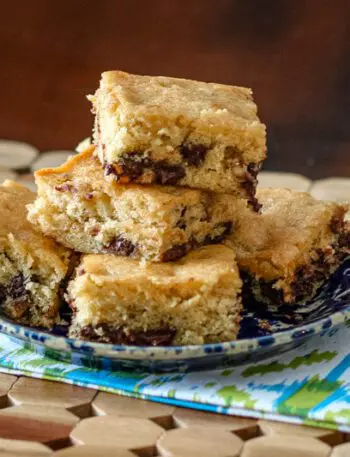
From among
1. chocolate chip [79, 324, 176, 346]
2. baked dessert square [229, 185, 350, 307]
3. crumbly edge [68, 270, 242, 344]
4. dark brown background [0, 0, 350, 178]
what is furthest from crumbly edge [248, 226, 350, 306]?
dark brown background [0, 0, 350, 178]

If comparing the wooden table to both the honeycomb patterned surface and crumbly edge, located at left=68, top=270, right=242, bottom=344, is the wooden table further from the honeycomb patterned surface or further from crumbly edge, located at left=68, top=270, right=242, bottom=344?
crumbly edge, located at left=68, top=270, right=242, bottom=344

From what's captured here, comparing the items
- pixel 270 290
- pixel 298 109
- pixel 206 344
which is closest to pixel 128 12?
pixel 298 109

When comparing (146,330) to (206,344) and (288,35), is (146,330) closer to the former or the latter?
(206,344)

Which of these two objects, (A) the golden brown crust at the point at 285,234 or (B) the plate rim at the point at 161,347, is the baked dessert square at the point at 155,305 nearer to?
(B) the plate rim at the point at 161,347

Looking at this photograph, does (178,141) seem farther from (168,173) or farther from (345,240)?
(345,240)

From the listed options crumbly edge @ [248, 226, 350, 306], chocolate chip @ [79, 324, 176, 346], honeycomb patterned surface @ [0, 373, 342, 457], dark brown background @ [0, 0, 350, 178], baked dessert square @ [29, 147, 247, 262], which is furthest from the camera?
dark brown background @ [0, 0, 350, 178]

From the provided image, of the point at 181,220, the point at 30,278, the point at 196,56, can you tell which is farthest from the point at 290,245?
the point at 196,56
